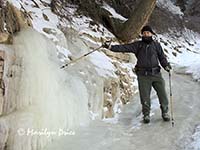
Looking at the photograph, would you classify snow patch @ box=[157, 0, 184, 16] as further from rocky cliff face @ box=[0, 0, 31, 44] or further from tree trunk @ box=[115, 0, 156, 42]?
rocky cliff face @ box=[0, 0, 31, 44]

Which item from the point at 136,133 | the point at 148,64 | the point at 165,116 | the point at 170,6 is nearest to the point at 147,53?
the point at 148,64

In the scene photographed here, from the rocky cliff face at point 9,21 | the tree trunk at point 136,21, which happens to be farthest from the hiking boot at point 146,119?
the tree trunk at point 136,21

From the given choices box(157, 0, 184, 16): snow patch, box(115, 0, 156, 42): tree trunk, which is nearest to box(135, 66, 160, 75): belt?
box(115, 0, 156, 42): tree trunk

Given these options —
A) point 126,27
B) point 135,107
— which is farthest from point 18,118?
point 126,27

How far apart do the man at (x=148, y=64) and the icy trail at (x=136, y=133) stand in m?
0.35

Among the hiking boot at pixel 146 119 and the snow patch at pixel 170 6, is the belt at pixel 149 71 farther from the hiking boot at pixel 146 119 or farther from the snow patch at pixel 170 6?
the snow patch at pixel 170 6

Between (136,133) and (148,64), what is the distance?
127 cm

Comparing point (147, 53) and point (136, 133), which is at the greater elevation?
point (147, 53)

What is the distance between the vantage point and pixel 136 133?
22.4 ft

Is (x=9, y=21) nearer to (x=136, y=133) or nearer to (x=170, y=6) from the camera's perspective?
(x=136, y=133)

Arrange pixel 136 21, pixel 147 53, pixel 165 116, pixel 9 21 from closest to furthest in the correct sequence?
1. pixel 9 21
2. pixel 147 53
3. pixel 165 116
4. pixel 136 21

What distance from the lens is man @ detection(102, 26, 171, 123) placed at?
7.20 meters

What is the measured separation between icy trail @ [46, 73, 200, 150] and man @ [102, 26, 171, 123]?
0.35 m

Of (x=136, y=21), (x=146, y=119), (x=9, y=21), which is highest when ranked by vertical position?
(x=136, y=21)
